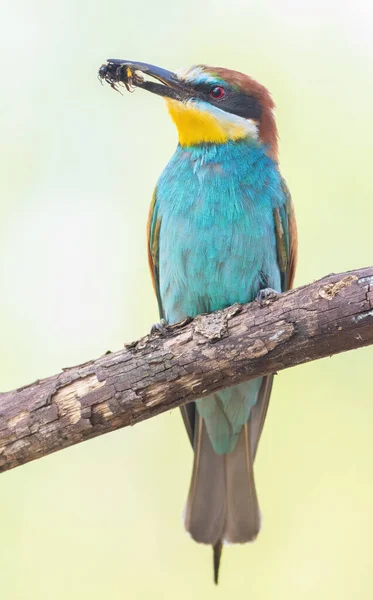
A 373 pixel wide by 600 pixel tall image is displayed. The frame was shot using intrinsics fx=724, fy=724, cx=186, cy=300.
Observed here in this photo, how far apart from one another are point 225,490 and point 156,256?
1350 mm

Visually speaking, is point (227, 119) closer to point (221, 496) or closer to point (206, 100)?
point (206, 100)

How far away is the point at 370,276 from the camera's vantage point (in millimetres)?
2492

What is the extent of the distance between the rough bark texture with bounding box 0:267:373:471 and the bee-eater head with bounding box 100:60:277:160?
A: 4.13 feet

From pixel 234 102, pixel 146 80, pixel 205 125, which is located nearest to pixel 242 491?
pixel 205 125

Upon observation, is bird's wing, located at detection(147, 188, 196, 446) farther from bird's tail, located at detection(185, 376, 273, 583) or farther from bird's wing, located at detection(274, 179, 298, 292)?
bird's wing, located at detection(274, 179, 298, 292)

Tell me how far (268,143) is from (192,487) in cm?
192

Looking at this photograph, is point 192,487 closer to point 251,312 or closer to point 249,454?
point 249,454

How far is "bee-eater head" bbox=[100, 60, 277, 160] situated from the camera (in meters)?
3.68

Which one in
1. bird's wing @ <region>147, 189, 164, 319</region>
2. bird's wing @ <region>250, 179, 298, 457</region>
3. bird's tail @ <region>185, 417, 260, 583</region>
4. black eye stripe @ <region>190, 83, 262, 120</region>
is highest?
black eye stripe @ <region>190, 83, 262, 120</region>

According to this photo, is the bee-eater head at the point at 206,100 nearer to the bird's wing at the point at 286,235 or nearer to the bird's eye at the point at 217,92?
the bird's eye at the point at 217,92

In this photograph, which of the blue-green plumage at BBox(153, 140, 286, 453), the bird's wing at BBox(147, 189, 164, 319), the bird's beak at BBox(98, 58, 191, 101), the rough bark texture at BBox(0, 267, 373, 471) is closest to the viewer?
the rough bark texture at BBox(0, 267, 373, 471)

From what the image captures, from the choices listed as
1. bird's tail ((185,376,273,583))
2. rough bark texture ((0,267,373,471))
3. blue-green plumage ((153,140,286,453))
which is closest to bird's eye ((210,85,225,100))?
blue-green plumage ((153,140,286,453))

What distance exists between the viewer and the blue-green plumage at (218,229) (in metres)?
3.56

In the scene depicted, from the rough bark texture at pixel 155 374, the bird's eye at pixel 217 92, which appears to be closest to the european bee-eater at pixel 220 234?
the bird's eye at pixel 217 92
